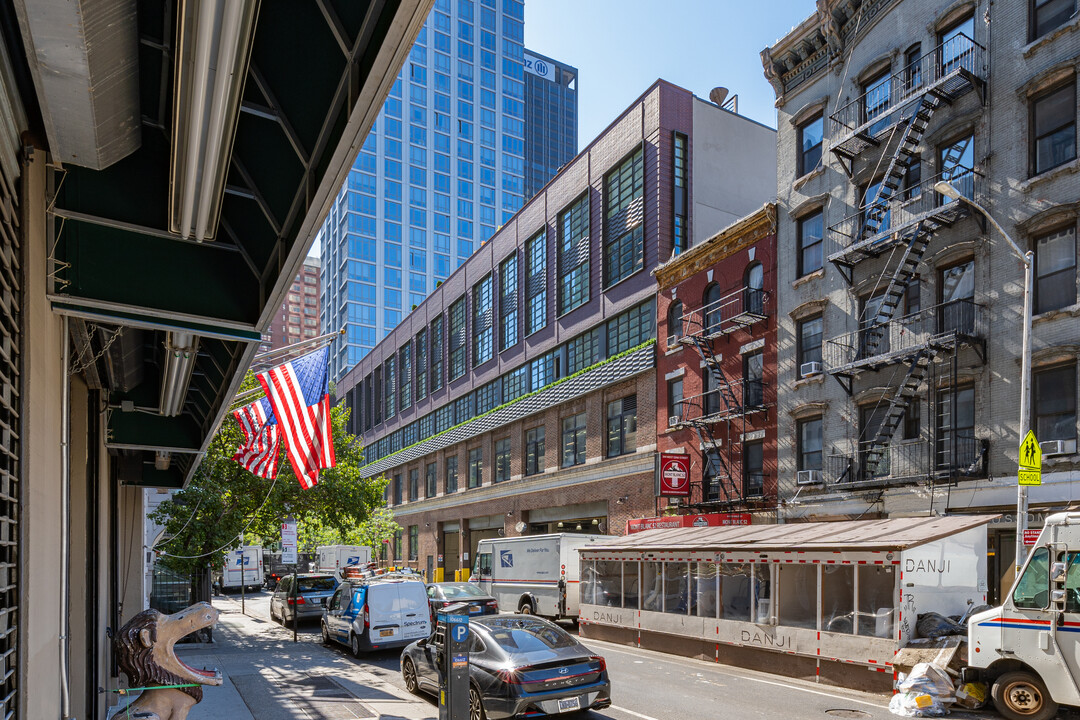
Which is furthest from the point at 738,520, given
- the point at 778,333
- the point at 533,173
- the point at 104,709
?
the point at 533,173

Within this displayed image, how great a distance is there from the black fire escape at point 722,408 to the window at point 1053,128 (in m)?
10.2

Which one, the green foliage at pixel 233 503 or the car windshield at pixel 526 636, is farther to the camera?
the green foliage at pixel 233 503

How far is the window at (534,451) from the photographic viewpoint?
45.5 metres

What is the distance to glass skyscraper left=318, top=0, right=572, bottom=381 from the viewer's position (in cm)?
13275

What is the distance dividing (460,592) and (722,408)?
11.7 metres

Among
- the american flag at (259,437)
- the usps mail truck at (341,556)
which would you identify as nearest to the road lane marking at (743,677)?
the american flag at (259,437)

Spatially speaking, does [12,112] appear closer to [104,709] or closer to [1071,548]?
[104,709]

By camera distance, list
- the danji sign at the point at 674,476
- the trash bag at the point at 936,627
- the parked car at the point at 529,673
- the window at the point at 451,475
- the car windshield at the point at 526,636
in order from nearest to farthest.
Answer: the parked car at the point at 529,673 < the car windshield at the point at 526,636 < the trash bag at the point at 936,627 < the danji sign at the point at 674,476 < the window at the point at 451,475

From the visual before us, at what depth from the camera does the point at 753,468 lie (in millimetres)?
29719

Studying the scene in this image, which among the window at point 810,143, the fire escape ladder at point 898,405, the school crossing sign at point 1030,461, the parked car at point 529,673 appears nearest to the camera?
the parked car at point 529,673

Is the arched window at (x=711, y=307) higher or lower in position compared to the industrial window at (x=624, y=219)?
lower

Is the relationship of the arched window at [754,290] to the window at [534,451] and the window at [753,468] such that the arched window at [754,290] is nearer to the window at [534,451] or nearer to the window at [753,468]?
the window at [753,468]

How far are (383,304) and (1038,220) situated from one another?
120 m

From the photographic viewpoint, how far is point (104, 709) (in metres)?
11.5
